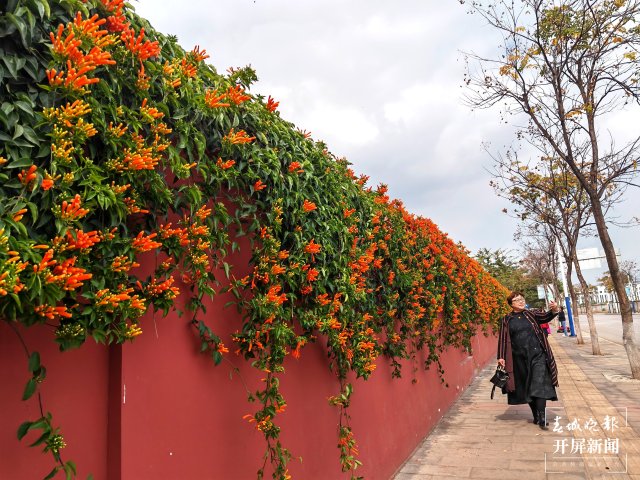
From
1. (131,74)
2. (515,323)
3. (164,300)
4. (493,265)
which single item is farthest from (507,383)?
(493,265)

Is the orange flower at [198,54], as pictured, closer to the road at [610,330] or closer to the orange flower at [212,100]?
the orange flower at [212,100]

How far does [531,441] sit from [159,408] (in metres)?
5.15

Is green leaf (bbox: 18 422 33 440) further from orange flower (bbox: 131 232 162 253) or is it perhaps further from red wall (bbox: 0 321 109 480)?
orange flower (bbox: 131 232 162 253)

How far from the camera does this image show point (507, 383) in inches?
259

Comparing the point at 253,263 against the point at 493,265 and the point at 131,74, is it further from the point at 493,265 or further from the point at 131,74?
the point at 493,265

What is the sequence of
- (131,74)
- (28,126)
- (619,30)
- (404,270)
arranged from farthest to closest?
1. (619,30)
2. (404,270)
3. (131,74)
4. (28,126)

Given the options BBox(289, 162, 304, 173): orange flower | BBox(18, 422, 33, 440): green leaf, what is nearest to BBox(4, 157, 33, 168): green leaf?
BBox(18, 422, 33, 440): green leaf

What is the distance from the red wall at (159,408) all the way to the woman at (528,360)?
395 centimetres

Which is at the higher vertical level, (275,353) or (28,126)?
(28,126)

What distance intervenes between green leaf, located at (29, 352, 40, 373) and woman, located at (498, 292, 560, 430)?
6068 mm

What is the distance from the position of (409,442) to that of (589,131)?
306 inches

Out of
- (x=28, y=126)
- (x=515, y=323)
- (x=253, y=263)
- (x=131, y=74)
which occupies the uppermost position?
(x=131, y=74)

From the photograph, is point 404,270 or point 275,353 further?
point 404,270

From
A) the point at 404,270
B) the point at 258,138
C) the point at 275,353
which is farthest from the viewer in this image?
the point at 404,270
